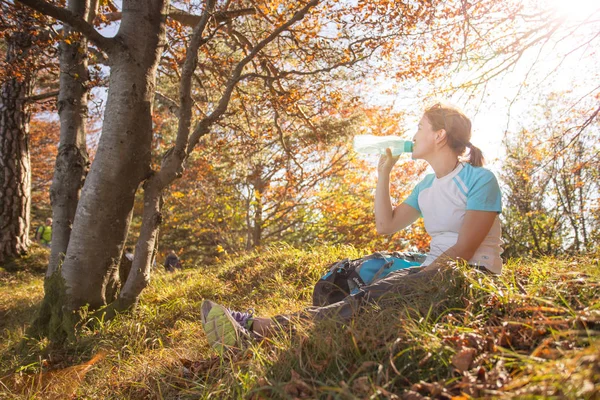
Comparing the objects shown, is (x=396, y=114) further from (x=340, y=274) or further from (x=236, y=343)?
(x=236, y=343)

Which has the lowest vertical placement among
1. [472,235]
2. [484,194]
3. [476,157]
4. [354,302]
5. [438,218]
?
[354,302]

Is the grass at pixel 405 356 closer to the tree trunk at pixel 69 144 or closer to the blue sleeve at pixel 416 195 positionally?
the blue sleeve at pixel 416 195

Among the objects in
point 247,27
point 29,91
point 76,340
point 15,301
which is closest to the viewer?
point 76,340

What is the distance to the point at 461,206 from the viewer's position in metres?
2.46

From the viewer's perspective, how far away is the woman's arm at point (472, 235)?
2266mm

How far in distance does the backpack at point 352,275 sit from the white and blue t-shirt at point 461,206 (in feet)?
0.87

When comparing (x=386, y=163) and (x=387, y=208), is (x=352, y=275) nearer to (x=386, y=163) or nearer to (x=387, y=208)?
(x=387, y=208)

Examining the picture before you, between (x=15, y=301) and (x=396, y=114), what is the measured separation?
31.8 ft

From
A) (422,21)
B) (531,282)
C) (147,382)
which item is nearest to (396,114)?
(422,21)

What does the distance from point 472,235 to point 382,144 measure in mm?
1168

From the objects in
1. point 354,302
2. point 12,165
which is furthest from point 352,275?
point 12,165

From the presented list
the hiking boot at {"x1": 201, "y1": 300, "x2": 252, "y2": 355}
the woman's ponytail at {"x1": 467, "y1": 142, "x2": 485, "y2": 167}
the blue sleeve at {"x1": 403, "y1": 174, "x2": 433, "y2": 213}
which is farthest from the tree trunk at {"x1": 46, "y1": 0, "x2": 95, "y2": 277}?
the woman's ponytail at {"x1": 467, "y1": 142, "x2": 485, "y2": 167}

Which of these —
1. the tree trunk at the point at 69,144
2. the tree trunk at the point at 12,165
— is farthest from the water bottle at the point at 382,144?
the tree trunk at the point at 12,165

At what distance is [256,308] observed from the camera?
3.52 meters
